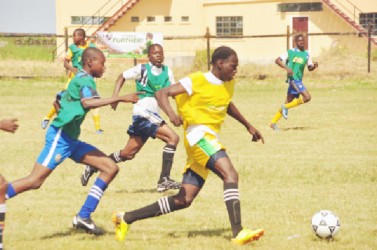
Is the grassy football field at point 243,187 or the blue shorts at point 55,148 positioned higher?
the blue shorts at point 55,148

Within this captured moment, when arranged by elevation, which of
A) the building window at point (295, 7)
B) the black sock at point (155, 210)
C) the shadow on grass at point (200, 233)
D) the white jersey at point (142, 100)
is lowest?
the shadow on grass at point (200, 233)

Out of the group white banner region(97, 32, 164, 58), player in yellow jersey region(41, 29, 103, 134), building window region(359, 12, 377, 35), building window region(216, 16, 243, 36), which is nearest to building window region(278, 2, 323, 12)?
building window region(216, 16, 243, 36)

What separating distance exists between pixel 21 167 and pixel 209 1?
34324 mm

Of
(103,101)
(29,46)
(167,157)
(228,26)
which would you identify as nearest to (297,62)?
(167,157)

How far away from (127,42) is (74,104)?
2928 cm

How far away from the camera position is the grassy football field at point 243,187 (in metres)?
8.45

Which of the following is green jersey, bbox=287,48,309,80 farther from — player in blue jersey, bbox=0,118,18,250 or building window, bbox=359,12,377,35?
building window, bbox=359,12,377,35

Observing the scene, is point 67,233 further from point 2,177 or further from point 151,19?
point 151,19

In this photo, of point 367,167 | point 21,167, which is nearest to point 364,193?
point 367,167

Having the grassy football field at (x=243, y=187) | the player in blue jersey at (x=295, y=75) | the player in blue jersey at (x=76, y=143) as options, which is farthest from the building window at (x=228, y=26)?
the player in blue jersey at (x=76, y=143)

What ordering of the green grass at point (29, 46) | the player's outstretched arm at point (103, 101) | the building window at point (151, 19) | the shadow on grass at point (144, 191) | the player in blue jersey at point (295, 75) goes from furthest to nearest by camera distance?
the green grass at point (29, 46) < the building window at point (151, 19) < the player in blue jersey at point (295, 75) < the shadow on grass at point (144, 191) < the player's outstretched arm at point (103, 101)

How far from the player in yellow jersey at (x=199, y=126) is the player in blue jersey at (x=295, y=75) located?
1133cm

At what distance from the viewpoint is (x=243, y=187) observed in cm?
1180

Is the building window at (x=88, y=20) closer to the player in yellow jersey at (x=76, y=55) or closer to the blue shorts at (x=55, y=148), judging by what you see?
the player in yellow jersey at (x=76, y=55)
